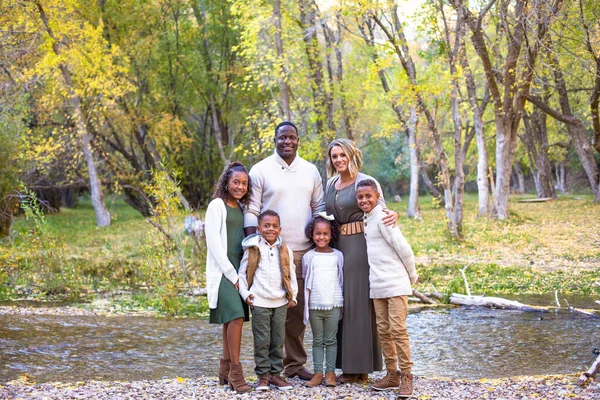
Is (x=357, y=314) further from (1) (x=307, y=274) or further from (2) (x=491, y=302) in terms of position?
(2) (x=491, y=302)

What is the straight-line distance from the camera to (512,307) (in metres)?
10.2

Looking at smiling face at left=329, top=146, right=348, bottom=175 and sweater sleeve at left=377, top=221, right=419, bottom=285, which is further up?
smiling face at left=329, top=146, right=348, bottom=175

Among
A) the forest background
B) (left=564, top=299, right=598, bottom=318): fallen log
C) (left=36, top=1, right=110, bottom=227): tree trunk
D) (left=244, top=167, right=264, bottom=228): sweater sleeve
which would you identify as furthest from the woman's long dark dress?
(left=36, top=1, right=110, bottom=227): tree trunk

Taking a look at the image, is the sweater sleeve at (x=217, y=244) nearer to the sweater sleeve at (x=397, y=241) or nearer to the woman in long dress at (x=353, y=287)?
the woman in long dress at (x=353, y=287)

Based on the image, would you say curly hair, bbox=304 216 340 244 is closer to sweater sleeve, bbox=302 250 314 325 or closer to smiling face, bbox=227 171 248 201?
sweater sleeve, bbox=302 250 314 325

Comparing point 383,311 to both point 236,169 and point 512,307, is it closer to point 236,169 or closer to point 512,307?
point 236,169

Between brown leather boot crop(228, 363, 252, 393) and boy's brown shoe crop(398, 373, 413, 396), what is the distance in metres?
1.25

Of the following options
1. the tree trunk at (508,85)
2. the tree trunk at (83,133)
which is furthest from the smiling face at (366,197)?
the tree trunk at (83,133)

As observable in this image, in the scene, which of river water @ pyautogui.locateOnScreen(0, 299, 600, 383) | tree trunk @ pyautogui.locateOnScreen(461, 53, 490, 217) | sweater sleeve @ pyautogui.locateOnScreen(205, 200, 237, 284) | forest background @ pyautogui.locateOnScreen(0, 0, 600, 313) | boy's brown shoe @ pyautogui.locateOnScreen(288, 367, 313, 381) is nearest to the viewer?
sweater sleeve @ pyautogui.locateOnScreen(205, 200, 237, 284)

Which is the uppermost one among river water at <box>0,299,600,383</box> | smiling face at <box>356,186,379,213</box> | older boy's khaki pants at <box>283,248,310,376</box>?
smiling face at <box>356,186,379,213</box>

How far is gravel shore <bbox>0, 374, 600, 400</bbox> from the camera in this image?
5660mm

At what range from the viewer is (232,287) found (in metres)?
5.84

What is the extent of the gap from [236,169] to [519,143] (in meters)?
40.2

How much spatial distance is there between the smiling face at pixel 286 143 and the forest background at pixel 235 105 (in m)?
4.73
